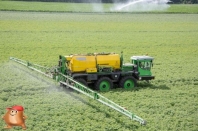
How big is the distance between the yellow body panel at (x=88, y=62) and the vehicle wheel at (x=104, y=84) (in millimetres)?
572

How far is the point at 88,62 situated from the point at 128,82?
222 centimetres

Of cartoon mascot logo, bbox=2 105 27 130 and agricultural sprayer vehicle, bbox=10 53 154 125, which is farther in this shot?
agricultural sprayer vehicle, bbox=10 53 154 125

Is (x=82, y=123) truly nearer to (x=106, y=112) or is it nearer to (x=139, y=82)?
(x=106, y=112)

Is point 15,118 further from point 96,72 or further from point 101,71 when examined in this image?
point 101,71


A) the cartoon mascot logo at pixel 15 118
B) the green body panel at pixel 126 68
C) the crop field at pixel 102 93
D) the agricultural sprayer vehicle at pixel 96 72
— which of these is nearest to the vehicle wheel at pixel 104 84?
the agricultural sprayer vehicle at pixel 96 72

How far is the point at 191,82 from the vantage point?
17.1 m

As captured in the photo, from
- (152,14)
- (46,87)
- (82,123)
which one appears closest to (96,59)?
(46,87)

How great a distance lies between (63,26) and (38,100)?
29.7 m

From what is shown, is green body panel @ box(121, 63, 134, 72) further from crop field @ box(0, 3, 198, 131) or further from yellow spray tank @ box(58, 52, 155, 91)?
crop field @ box(0, 3, 198, 131)

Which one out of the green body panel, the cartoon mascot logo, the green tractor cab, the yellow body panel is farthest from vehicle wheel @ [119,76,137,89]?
the cartoon mascot logo

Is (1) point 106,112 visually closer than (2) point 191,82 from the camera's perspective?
Yes

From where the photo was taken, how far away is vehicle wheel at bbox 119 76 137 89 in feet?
51.2

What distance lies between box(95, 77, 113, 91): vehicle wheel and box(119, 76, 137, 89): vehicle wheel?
583mm

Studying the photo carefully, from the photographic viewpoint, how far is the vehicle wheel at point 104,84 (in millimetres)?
15148
